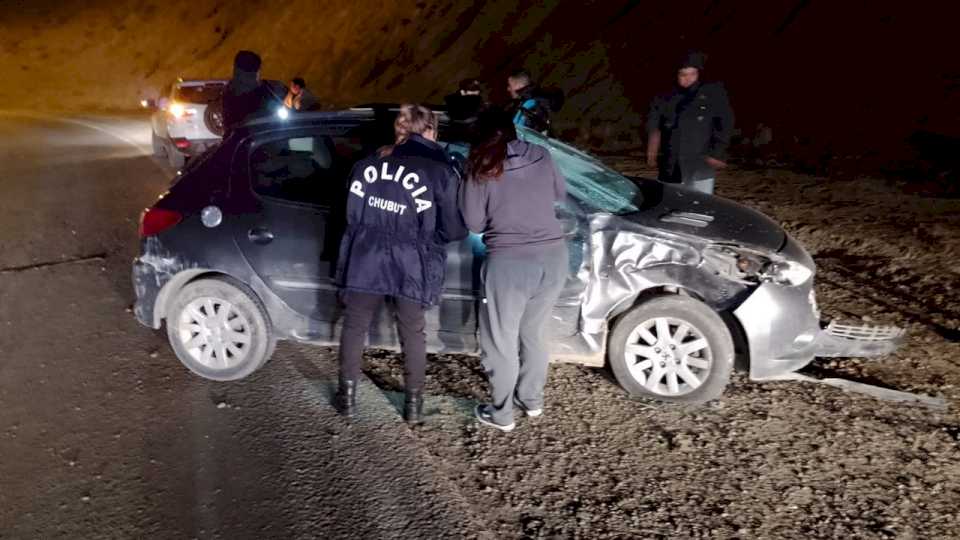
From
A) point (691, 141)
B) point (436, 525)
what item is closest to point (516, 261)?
point (436, 525)

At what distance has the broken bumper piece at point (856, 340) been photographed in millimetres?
4758

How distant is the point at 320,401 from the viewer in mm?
4617

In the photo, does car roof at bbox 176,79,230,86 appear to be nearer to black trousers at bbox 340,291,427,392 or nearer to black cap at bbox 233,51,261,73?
black cap at bbox 233,51,261,73

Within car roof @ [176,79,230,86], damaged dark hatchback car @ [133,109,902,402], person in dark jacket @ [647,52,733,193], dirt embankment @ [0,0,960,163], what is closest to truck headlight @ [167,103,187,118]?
car roof @ [176,79,230,86]

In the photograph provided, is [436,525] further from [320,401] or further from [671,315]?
[671,315]

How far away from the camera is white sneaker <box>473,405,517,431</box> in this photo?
425 cm

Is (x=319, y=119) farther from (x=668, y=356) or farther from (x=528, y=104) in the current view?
(x=528, y=104)

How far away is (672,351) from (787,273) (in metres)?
0.75

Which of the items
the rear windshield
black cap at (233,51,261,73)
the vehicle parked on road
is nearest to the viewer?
black cap at (233,51,261,73)

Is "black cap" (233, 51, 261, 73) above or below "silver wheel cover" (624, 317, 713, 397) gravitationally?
above

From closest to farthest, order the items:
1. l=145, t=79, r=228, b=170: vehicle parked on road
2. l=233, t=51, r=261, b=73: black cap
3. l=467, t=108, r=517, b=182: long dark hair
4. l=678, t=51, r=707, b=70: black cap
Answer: l=467, t=108, r=517, b=182: long dark hair → l=678, t=51, r=707, b=70: black cap → l=233, t=51, r=261, b=73: black cap → l=145, t=79, r=228, b=170: vehicle parked on road

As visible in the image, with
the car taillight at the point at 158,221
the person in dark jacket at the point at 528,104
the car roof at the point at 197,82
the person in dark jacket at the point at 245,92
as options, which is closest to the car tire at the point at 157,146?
the car roof at the point at 197,82

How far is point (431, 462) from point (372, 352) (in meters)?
1.56

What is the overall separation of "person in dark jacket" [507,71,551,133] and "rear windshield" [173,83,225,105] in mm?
7141
